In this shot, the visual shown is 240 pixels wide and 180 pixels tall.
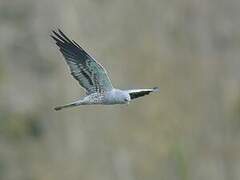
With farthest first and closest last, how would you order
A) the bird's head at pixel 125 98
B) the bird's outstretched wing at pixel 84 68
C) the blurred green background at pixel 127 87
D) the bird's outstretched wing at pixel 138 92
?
the blurred green background at pixel 127 87, the bird's outstretched wing at pixel 84 68, the bird's outstretched wing at pixel 138 92, the bird's head at pixel 125 98

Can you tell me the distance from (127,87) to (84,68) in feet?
33.9

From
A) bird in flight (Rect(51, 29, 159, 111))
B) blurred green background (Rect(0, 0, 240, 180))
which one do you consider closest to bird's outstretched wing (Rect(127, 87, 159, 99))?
bird in flight (Rect(51, 29, 159, 111))

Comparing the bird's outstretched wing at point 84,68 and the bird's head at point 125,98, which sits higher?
the bird's outstretched wing at point 84,68

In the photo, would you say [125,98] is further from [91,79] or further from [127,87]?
[127,87]

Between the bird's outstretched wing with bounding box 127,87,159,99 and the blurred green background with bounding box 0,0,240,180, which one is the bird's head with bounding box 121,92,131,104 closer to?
the bird's outstretched wing with bounding box 127,87,159,99

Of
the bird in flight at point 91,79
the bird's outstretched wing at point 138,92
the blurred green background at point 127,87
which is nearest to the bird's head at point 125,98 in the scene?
the bird in flight at point 91,79

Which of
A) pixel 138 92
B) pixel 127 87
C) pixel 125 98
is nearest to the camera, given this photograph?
pixel 125 98

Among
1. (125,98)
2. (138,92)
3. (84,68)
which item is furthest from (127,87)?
(125,98)

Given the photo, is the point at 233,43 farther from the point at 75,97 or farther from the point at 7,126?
the point at 7,126

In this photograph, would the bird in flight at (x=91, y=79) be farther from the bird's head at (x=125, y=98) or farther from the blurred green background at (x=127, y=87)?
the blurred green background at (x=127, y=87)

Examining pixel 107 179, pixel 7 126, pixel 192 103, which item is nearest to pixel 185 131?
pixel 192 103

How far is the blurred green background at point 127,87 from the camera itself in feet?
59.3

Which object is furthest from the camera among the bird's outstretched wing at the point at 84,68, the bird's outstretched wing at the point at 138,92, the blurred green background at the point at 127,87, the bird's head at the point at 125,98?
the blurred green background at the point at 127,87

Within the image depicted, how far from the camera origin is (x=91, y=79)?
7.26m
